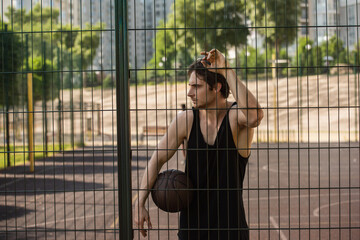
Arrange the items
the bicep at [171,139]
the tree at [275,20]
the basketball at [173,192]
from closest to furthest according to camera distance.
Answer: the tree at [275,20] → the basketball at [173,192] → the bicep at [171,139]

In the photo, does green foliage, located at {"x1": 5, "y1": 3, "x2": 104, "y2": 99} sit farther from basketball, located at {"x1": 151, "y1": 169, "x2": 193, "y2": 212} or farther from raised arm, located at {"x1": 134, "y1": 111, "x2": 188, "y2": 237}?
basketball, located at {"x1": 151, "y1": 169, "x2": 193, "y2": 212}

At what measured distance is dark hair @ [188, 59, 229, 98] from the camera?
2926 millimetres

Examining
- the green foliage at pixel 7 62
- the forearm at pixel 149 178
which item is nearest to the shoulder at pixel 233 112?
the forearm at pixel 149 178

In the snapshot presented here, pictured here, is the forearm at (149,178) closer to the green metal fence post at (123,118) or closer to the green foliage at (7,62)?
the green metal fence post at (123,118)

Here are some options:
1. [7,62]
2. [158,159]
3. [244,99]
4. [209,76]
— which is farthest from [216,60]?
[7,62]

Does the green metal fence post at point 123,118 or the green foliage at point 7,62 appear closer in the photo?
the green metal fence post at point 123,118

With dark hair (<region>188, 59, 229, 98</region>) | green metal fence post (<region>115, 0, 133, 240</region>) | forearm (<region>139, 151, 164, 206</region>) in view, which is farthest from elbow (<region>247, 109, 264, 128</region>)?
green metal fence post (<region>115, 0, 133, 240</region>)

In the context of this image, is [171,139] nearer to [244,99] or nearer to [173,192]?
[173,192]

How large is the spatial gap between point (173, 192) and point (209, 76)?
817 mm

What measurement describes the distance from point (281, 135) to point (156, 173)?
24479 millimetres

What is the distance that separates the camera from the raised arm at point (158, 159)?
9.45 feet

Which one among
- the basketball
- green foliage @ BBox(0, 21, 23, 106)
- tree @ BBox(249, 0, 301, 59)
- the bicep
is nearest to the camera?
tree @ BBox(249, 0, 301, 59)

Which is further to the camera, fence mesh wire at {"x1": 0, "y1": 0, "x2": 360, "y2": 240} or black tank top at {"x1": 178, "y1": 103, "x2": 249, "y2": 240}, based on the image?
black tank top at {"x1": 178, "y1": 103, "x2": 249, "y2": 240}

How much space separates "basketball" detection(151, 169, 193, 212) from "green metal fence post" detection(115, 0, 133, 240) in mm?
205
